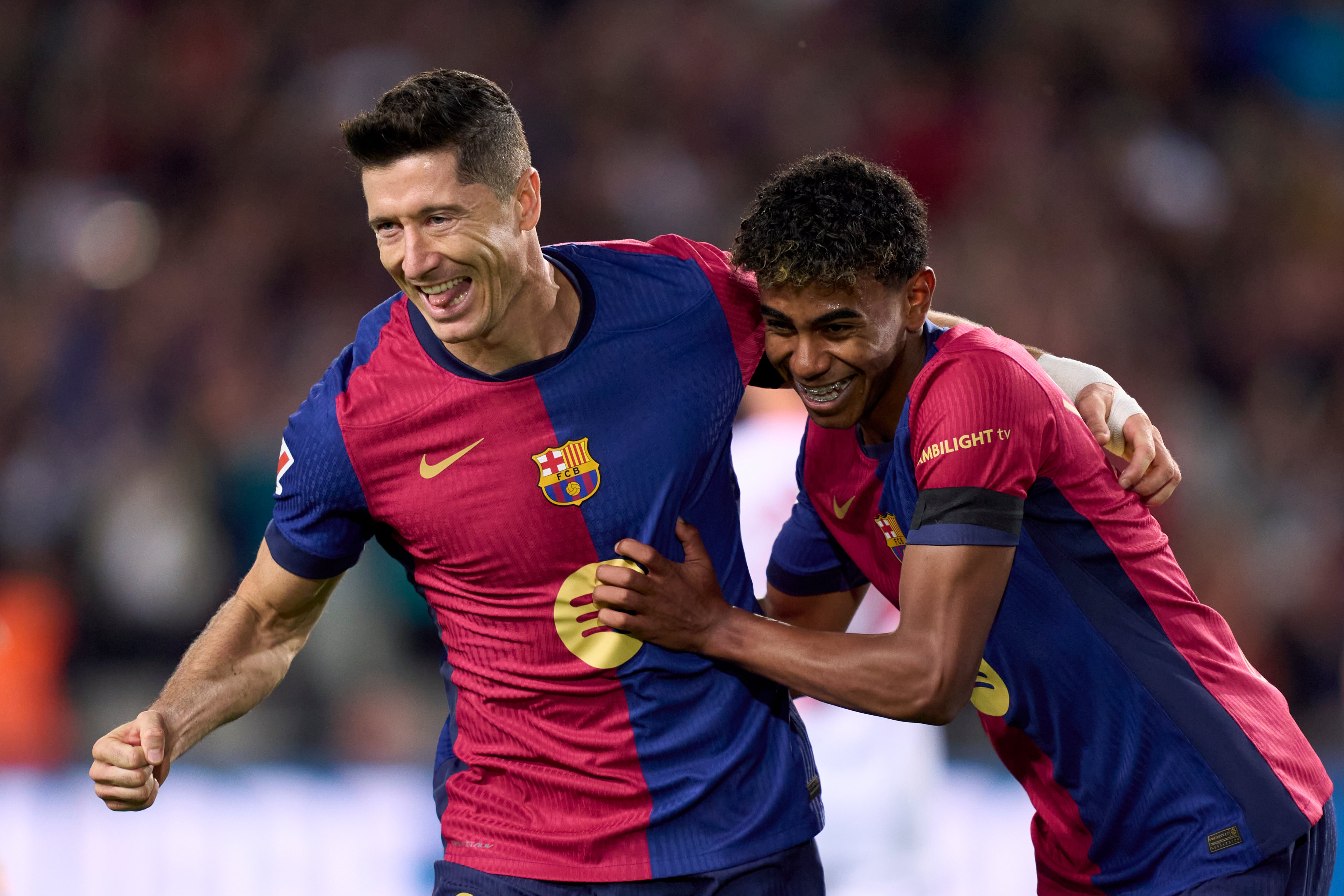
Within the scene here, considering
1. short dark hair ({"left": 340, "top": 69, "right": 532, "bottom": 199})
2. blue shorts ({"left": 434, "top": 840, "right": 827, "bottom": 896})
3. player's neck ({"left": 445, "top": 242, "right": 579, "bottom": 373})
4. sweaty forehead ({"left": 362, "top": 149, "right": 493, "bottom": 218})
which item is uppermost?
short dark hair ({"left": 340, "top": 69, "right": 532, "bottom": 199})

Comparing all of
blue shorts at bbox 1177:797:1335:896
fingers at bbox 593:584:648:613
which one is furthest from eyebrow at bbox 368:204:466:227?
blue shorts at bbox 1177:797:1335:896

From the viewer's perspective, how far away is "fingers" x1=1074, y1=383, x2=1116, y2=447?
120 inches

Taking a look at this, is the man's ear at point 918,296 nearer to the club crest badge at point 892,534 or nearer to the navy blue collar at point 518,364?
the club crest badge at point 892,534

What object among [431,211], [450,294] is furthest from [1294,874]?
[431,211]

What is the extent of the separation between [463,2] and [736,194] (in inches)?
89.7

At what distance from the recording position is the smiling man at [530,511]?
2936mm

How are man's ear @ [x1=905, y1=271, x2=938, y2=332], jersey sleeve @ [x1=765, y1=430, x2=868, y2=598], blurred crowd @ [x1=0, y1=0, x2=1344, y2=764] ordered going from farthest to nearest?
blurred crowd @ [x1=0, y1=0, x2=1344, y2=764]
jersey sleeve @ [x1=765, y1=430, x2=868, y2=598]
man's ear @ [x1=905, y1=271, x2=938, y2=332]

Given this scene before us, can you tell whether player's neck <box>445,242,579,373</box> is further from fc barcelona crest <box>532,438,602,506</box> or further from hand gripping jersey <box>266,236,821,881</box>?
fc barcelona crest <box>532,438,602,506</box>

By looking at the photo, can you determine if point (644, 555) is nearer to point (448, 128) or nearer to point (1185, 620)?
point (448, 128)

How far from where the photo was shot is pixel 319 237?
8.10m

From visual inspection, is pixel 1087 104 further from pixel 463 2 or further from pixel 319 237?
pixel 319 237

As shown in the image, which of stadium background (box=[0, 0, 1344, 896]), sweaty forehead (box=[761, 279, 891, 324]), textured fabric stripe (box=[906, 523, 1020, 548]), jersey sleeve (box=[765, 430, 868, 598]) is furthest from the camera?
stadium background (box=[0, 0, 1344, 896])

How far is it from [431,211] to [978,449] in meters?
1.18

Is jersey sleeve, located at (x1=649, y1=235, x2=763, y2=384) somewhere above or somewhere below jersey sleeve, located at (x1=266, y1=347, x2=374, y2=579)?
above
